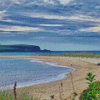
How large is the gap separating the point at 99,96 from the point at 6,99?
9.53 feet

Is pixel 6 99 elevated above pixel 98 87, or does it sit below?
below

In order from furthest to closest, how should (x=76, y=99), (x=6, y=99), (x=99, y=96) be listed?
(x=76, y=99)
(x=6, y=99)
(x=99, y=96)

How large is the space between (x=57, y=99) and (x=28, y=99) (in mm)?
2364

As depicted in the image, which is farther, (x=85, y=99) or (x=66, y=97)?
(x=66, y=97)

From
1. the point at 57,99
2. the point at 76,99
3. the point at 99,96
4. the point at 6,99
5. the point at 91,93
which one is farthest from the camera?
the point at 57,99

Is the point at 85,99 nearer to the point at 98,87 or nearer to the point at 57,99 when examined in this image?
the point at 98,87

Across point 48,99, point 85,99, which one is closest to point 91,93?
point 85,99

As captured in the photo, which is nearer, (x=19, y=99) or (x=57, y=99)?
(x=19, y=99)

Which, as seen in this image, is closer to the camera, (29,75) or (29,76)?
(29,76)

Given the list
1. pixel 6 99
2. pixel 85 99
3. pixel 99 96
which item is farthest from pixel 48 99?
pixel 99 96

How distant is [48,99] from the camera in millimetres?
8016

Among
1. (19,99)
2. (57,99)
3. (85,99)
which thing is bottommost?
(57,99)

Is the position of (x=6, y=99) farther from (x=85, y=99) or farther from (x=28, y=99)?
(x=85, y=99)

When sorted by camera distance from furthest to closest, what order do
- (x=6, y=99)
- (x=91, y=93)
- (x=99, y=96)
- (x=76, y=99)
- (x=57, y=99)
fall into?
(x=57, y=99), (x=76, y=99), (x=6, y=99), (x=91, y=93), (x=99, y=96)
